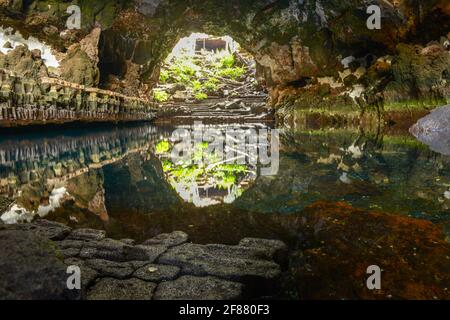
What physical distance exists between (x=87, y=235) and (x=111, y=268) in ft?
2.43

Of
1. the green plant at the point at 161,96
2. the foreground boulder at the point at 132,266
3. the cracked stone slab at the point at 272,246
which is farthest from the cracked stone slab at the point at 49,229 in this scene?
the green plant at the point at 161,96

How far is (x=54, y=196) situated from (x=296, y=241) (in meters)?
2.84

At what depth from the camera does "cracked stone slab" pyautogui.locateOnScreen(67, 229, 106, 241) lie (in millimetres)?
2778

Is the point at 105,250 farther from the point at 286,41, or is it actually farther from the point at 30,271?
the point at 286,41

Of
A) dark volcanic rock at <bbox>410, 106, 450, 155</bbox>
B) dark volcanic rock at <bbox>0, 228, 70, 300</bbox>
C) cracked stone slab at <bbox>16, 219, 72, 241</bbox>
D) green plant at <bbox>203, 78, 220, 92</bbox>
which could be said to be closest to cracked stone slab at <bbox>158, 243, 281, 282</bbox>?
dark volcanic rock at <bbox>0, 228, 70, 300</bbox>

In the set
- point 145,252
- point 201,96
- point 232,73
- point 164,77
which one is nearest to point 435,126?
point 145,252

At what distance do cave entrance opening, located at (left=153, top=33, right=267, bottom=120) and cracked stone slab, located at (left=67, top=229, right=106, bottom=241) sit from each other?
2739 cm

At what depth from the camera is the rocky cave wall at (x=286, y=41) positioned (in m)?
16.8

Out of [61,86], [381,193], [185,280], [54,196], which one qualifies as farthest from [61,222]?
[61,86]

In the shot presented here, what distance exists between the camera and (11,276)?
1.50 m

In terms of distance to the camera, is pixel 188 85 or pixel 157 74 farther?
pixel 188 85

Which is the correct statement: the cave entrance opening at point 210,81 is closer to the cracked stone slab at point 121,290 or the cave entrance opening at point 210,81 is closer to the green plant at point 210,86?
the green plant at point 210,86

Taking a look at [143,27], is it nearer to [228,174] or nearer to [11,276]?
[228,174]

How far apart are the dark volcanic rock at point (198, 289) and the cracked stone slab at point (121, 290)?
0.06 m
